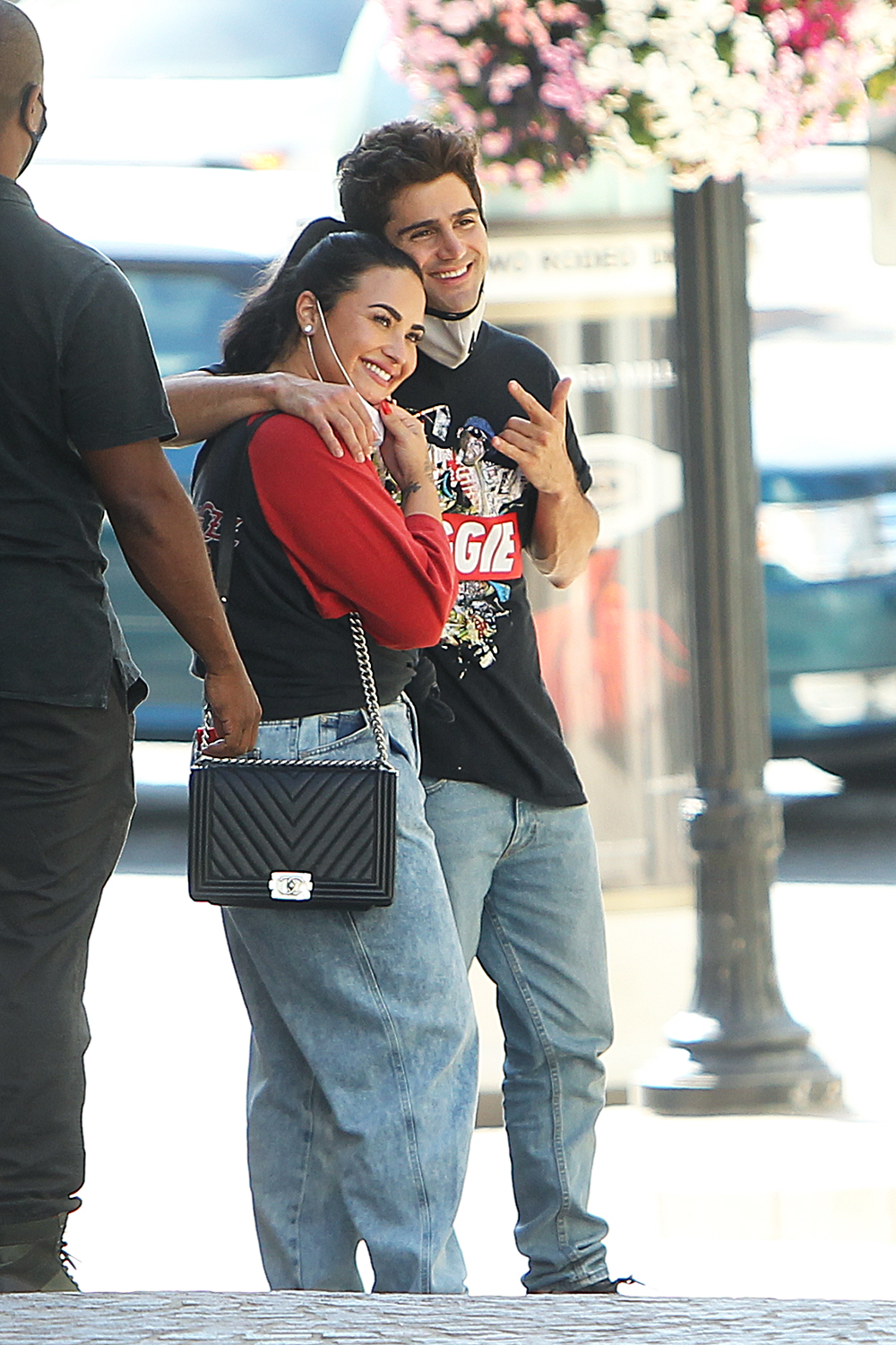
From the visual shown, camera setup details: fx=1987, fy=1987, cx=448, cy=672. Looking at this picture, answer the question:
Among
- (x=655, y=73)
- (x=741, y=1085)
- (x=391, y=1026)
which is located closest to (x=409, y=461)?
(x=391, y=1026)

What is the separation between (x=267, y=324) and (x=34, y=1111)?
104cm

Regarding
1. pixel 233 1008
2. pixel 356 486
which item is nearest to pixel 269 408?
pixel 356 486

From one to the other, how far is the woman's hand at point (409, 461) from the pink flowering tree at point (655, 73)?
1557mm

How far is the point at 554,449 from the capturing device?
2740 mm

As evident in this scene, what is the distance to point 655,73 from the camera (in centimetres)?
378

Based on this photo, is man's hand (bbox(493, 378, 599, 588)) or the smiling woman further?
man's hand (bbox(493, 378, 599, 588))

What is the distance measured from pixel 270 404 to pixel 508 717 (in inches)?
22.9

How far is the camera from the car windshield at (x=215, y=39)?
9.23m

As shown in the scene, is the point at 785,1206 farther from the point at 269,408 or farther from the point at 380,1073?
the point at 269,408

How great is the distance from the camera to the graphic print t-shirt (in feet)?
8.93

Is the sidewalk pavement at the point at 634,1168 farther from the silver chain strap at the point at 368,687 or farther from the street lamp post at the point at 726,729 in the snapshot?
the silver chain strap at the point at 368,687

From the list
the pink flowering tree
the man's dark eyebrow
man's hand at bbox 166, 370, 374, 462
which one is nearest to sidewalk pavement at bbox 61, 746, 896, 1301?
man's hand at bbox 166, 370, 374, 462

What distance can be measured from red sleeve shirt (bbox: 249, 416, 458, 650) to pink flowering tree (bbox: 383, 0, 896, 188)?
1716 millimetres

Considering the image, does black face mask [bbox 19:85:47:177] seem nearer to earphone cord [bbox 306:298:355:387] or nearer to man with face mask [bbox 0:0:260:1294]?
man with face mask [bbox 0:0:260:1294]
